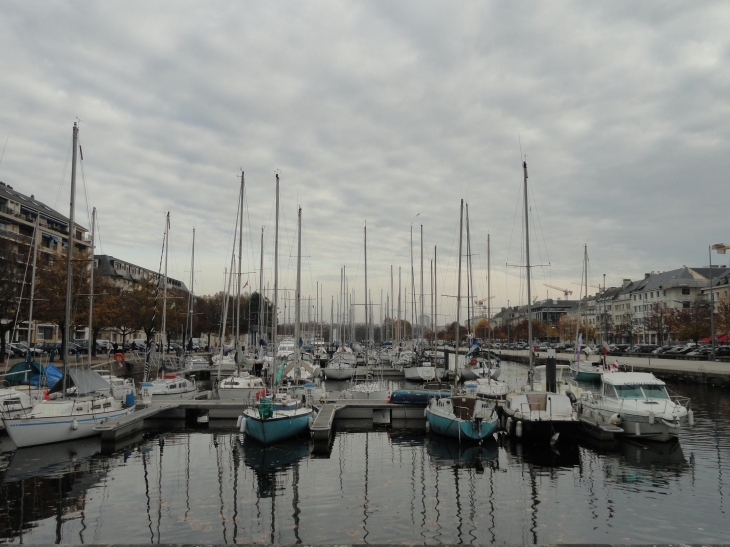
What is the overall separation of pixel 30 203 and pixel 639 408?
328 feet

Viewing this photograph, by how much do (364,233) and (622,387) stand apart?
3270cm

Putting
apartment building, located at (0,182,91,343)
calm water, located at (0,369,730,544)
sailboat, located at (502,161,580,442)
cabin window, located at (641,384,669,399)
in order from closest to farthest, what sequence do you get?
calm water, located at (0,369,730,544) < sailboat, located at (502,161,580,442) < cabin window, located at (641,384,669,399) < apartment building, located at (0,182,91,343)

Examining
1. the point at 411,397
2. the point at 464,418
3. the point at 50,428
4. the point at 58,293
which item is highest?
the point at 58,293

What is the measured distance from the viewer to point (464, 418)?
89.8 ft

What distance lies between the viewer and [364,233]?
5728 centimetres

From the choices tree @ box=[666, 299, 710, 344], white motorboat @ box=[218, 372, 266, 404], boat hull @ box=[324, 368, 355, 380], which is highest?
tree @ box=[666, 299, 710, 344]

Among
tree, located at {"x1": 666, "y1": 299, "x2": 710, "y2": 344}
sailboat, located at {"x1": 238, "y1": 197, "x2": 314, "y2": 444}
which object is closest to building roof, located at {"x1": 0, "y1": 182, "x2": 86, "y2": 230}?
sailboat, located at {"x1": 238, "y1": 197, "x2": 314, "y2": 444}

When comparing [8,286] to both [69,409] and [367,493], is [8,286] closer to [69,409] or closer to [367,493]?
[69,409]

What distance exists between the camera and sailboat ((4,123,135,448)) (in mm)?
24897

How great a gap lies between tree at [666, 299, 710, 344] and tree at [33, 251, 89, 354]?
81.5m

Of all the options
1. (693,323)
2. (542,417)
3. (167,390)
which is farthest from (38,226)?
(693,323)

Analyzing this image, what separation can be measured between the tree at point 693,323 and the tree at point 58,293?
81.5 m

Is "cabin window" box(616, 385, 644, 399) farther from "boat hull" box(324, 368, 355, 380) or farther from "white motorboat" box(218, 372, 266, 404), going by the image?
"boat hull" box(324, 368, 355, 380)

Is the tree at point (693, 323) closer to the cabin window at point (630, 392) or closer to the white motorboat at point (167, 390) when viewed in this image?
the cabin window at point (630, 392)
